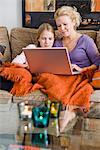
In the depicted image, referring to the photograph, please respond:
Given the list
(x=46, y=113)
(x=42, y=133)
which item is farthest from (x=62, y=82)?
(x=42, y=133)

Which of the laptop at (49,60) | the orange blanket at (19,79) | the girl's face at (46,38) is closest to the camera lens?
the laptop at (49,60)

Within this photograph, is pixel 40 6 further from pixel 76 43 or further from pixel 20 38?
pixel 76 43

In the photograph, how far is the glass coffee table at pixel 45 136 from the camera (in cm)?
161

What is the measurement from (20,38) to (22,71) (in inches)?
21.4

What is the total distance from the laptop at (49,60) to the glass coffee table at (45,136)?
501 millimetres

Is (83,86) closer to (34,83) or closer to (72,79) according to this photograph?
(72,79)

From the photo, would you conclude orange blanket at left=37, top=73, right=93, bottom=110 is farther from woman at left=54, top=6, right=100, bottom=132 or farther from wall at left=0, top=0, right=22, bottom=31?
wall at left=0, top=0, right=22, bottom=31

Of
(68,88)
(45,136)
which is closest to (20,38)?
(68,88)

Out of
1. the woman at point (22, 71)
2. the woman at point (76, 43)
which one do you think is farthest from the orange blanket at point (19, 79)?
Answer: the woman at point (76, 43)

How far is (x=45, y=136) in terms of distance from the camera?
66.6 inches

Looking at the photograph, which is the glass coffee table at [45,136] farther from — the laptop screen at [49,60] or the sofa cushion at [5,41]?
the sofa cushion at [5,41]

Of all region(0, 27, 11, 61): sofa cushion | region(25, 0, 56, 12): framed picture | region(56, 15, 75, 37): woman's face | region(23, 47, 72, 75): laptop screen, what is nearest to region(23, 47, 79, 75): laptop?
region(23, 47, 72, 75): laptop screen

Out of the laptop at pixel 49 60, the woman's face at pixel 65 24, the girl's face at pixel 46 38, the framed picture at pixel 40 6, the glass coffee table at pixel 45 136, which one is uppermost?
the framed picture at pixel 40 6

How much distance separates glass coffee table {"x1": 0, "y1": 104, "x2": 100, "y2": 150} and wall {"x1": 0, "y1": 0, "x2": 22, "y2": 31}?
57.9 inches
